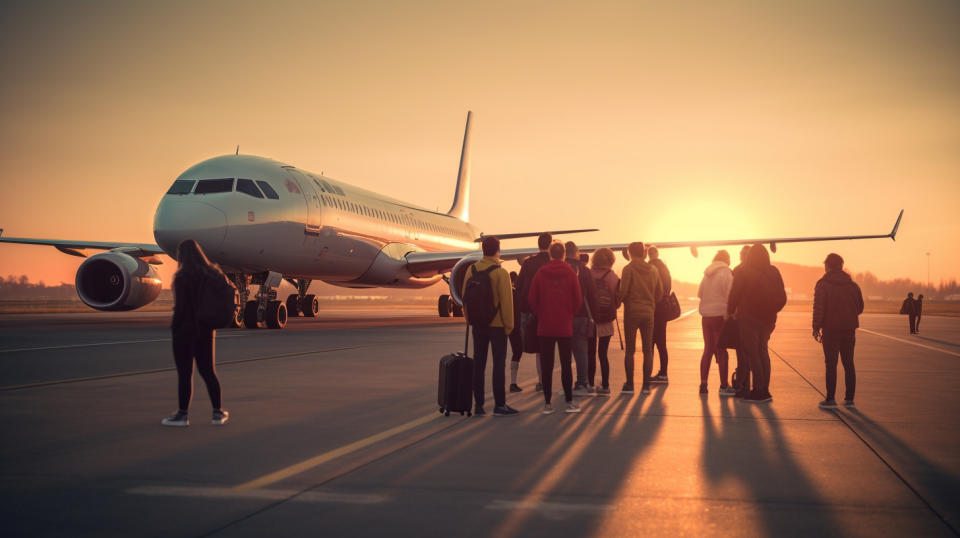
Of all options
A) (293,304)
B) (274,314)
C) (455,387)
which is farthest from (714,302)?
(293,304)

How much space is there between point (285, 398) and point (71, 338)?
1035 cm

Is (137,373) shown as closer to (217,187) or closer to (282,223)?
(217,187)

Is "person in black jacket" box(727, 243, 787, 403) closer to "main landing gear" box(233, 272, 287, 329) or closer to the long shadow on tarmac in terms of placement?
the long shadow on tarmac

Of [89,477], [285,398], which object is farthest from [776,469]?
[285,398]

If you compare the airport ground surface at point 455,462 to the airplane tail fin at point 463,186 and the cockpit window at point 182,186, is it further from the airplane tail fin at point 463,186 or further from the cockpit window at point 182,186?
the airplane tail fin at point 463,186

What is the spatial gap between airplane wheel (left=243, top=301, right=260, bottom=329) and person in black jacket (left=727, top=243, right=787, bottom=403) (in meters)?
14.7

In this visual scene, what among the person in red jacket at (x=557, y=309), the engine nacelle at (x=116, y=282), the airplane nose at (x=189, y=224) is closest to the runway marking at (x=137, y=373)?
the airplane nose at (x=189, y=224)

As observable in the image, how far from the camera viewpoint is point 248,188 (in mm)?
19484

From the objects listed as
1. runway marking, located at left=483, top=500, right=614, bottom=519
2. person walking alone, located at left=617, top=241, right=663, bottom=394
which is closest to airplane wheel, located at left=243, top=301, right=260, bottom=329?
person walking alone, located at left=617, top=241, right=663, bottom=394

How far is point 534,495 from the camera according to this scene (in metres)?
4.61

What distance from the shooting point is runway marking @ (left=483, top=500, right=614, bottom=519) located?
4238 millimetres

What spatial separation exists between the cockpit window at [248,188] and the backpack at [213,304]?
1275cm

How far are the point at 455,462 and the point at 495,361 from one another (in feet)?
8.20

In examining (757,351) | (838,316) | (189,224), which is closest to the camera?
(838,316)
